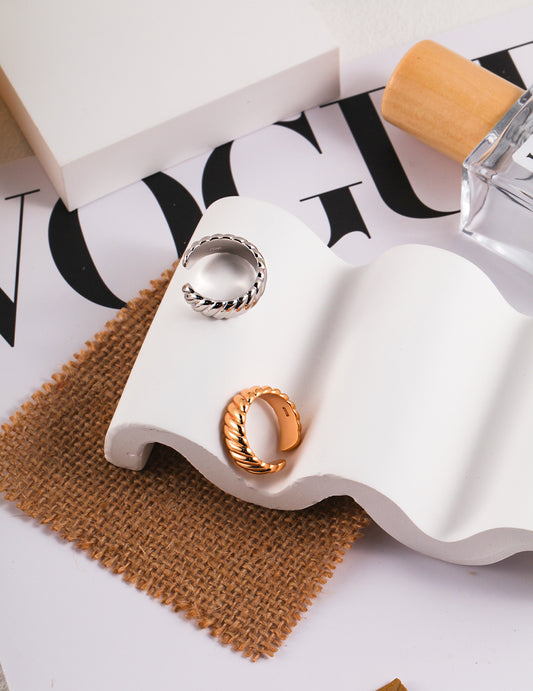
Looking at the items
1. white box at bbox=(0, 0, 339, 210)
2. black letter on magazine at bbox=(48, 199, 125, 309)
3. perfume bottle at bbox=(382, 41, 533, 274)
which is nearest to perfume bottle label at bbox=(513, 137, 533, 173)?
perfume bottle at bbox=(382, 41, 533, 274)

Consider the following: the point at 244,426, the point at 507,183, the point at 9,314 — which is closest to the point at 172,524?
the point at 244,426

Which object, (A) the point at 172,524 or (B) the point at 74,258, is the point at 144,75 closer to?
(B) the point at 74,258

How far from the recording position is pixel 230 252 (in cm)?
51

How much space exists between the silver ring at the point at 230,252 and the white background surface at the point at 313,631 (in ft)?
0.53

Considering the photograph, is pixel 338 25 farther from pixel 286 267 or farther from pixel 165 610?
pixel 165 610

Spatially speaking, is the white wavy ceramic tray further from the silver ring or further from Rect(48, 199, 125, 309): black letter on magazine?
Rect(48, 199, 125, 309): black letter on magazine

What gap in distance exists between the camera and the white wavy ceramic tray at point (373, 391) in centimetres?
46

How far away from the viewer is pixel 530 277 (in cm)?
61

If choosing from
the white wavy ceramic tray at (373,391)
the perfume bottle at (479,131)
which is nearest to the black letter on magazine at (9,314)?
the white wavy ceramic tray at (373,391)

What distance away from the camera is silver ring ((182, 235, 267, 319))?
0.49 m

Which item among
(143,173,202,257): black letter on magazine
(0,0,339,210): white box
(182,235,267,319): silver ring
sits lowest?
(143,173,202,257): black letter on magazine

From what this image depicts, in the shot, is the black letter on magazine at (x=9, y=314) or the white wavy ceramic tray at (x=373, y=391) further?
the black letter on magazine at (x=9, y=314)

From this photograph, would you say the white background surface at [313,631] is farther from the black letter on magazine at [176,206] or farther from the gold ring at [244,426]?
the black letter on magazine at [176,206]

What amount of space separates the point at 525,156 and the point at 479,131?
0.05m
